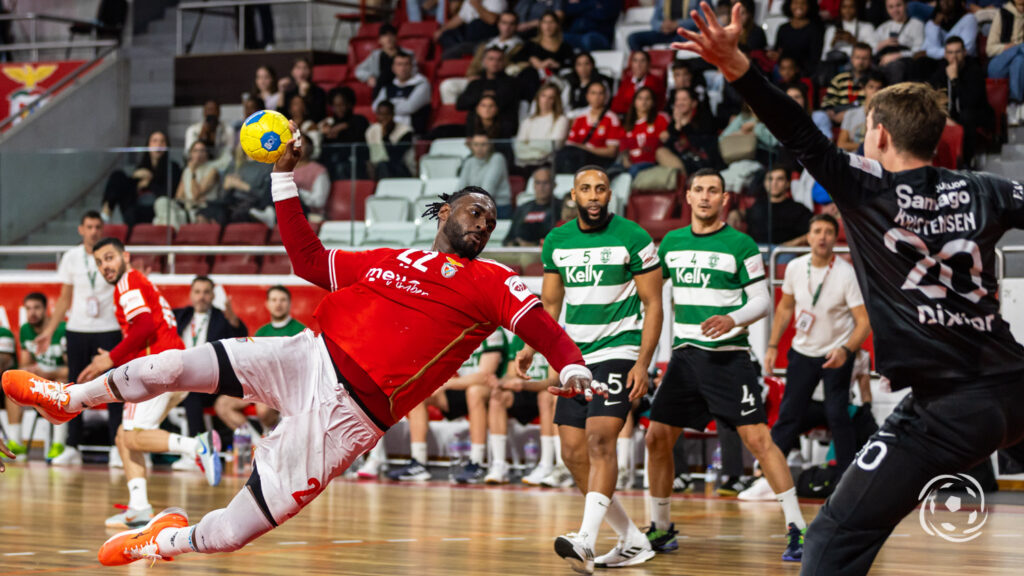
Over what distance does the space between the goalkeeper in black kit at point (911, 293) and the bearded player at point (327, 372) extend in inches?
58.5

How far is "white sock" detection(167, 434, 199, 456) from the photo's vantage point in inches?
374

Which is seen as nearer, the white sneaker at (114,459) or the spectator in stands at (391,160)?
the spectator in stands at (391,160)

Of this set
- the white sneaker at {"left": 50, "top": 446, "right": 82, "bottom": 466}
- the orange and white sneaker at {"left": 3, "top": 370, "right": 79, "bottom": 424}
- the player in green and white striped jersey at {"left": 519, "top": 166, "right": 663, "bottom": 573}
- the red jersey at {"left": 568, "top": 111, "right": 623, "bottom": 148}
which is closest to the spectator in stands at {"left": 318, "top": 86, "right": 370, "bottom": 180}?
the red jersey at {"left": 568, "top": 111, "right": 623, "bottom": 148}

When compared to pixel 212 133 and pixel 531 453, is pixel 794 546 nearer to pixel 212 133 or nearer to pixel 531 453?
pixel 531 453

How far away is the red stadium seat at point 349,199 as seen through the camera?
1491 cm

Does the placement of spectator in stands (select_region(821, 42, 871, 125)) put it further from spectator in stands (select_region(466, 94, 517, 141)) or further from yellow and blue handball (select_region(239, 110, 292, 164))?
yellow and blue handball (select_region(239, 110, 292, 164))

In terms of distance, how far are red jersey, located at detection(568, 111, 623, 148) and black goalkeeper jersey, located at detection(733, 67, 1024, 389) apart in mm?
10993

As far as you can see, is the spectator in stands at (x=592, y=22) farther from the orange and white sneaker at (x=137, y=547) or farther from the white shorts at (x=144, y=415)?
the orange and white sneaker at (x=137, y=547)

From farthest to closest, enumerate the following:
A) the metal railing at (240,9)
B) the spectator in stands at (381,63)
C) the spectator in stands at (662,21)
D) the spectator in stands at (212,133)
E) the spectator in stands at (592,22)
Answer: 1. the metal railing at (240,9)
2. the spectator in stands at (381,63)
3. the spectator in stands at (592,22)
4. the spectator in stands at (212,133)
5. the spectator in stands at (662,21)

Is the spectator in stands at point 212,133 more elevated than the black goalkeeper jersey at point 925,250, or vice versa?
the spectator in stands at point 212,133

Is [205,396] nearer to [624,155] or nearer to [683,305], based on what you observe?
[624,155]

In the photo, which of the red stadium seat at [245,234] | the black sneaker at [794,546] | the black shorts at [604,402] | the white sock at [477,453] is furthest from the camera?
the red stadium seat at [245,234]

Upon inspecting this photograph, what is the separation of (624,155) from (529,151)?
3.50ft

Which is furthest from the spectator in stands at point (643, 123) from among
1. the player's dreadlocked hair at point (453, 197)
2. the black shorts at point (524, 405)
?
the player's dreadlocked hair at point (453, 197)
